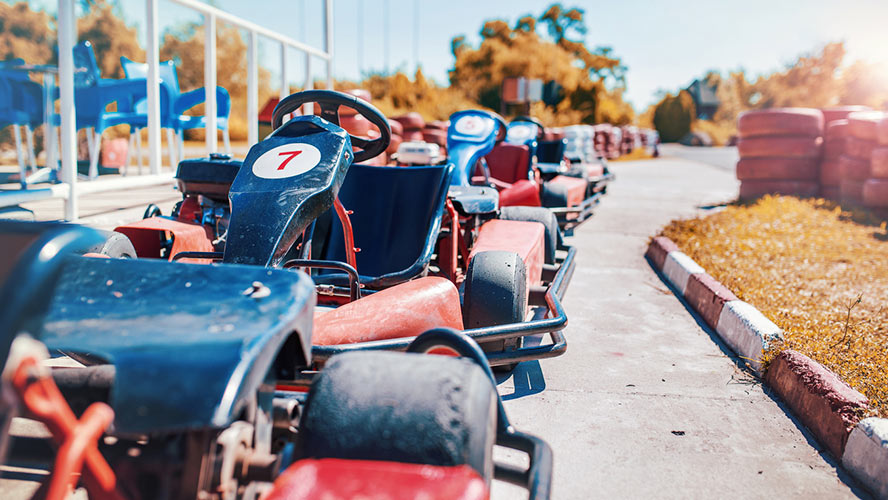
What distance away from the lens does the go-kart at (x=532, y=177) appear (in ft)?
18.2

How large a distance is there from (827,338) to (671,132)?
1950 inches

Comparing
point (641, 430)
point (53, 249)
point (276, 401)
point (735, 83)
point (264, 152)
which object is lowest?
point (641, 430)

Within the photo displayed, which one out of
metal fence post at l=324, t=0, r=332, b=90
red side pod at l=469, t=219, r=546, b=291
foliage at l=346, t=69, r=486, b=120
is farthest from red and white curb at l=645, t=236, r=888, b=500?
foliage at l=346, t=69, r=486, b=120

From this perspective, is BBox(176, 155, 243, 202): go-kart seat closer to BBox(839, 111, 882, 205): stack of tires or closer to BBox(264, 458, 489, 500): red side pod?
BBox(264, 458, 489, 500): red side pod

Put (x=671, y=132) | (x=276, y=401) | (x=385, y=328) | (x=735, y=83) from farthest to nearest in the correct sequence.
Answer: (x=735, y=83) < (x=671, y=132) < (x=385, y=328) < (x=276, y=401)

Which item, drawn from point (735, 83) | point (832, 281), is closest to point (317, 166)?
point (832, 281)

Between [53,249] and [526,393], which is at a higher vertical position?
[53,249]

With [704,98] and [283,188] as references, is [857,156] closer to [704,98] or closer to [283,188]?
[283,188]

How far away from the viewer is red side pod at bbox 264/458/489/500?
1.04 m

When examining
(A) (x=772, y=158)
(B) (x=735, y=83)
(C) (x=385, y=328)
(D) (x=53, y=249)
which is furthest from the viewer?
(B) (x=735, y=83)

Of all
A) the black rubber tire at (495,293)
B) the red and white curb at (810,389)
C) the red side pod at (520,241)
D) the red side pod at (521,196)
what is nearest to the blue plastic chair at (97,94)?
the red side pod at (521,196)

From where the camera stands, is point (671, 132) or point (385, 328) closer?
point (385, 328)

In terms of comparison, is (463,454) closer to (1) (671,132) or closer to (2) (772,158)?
(2) (772,158)

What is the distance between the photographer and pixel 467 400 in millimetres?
1228
